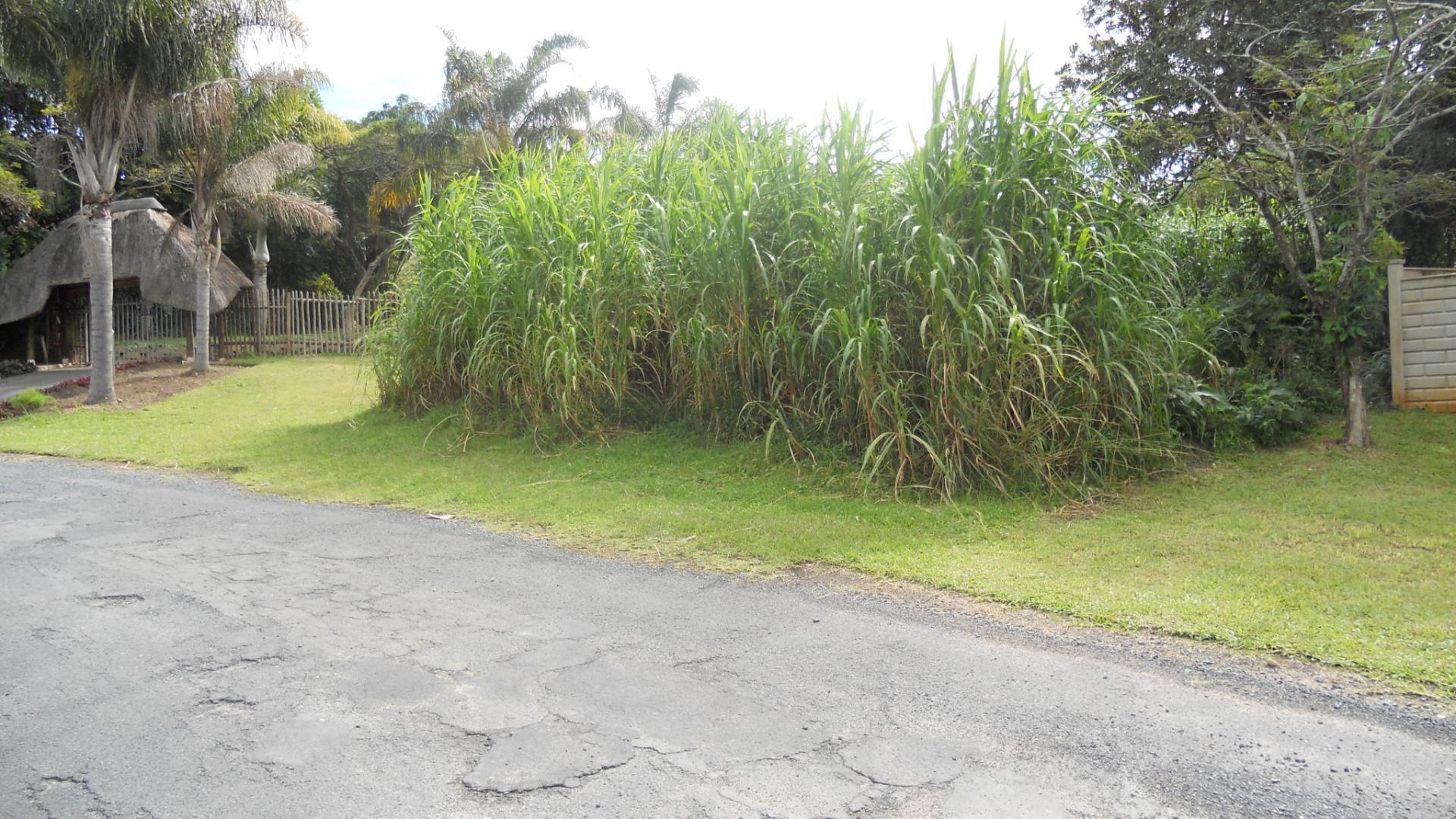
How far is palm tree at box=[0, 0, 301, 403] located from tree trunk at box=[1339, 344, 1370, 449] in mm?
16287

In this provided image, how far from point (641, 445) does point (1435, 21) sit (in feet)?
22.9

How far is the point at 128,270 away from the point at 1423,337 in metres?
24.4

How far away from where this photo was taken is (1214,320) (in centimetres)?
910

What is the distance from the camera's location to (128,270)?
2206cm

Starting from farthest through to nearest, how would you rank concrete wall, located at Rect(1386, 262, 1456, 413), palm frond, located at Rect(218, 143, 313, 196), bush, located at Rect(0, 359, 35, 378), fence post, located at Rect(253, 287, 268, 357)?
fence post, located at Rect(253, 287, 268, 357) < bush, located at Rect(0, 359, 35, 378) < palm frond, located at Rect(218, 143, 313, 196) < concrete wall, located at Rect(1386, 262, 1456, 413)

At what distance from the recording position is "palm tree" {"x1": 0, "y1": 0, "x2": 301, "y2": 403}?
46.4ft

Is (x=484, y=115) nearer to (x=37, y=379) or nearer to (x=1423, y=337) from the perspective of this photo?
(x=37, y=379)

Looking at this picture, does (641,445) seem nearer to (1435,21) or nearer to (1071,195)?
(1071,195)

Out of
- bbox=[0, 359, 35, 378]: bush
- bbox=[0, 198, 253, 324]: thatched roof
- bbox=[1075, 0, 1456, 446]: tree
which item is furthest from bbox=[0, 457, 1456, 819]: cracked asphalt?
bbox=[0, 359, 35, 378]: bush

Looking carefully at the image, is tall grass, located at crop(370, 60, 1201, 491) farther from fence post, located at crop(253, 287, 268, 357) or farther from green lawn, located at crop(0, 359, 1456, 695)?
fence post, located at crop(253, 287, 268, 357)

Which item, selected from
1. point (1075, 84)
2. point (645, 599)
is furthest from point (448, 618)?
point (1075, 84)

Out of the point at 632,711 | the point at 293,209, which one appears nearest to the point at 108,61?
the point at 293,209

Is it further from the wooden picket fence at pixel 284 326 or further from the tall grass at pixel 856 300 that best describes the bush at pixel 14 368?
the tall grass at pixel 856 300

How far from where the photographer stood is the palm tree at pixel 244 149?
657 inches
